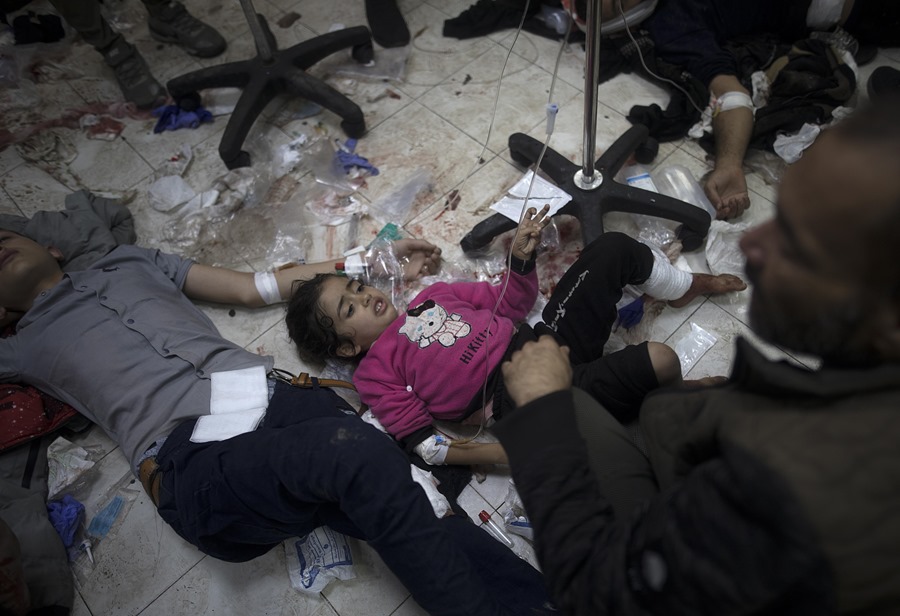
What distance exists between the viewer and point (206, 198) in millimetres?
1859

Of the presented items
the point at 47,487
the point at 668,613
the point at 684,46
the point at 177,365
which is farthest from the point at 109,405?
the point at 684,46

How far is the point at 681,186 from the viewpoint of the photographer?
1.74m

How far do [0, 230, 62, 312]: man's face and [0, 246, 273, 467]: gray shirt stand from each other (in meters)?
0.05

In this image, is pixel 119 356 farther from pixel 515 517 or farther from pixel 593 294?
pixel 593 294

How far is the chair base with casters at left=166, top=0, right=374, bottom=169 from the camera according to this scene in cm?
189

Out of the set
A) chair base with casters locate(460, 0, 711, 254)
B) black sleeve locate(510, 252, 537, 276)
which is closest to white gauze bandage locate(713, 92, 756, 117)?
chair base with casters locate(460, 0, 711, 254)

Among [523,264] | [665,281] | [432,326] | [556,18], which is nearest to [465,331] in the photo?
[432,326]

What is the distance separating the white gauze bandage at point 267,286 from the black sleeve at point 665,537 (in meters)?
0.98

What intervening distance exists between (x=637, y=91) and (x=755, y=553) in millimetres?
1789

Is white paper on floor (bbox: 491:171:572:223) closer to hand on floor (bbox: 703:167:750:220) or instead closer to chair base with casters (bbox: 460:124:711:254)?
chair base with casters (bbox: 460:124:711:254)

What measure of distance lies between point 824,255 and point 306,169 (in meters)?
1.69

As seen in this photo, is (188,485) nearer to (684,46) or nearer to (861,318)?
(861,318)

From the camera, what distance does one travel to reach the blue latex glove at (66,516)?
4.37 ft

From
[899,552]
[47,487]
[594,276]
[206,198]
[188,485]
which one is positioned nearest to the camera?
[899,552]
